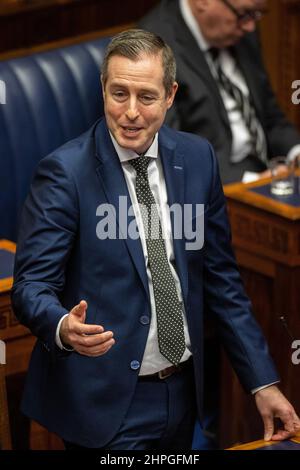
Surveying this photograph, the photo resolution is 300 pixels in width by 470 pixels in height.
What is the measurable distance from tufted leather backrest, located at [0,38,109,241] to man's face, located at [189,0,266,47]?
335 millimetres

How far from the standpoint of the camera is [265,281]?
11.7ft

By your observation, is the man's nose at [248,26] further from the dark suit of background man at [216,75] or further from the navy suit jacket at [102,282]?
the navy suit jacket at [102,282]

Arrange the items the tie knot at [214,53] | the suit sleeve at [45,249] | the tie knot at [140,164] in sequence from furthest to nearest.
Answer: the tie knot at [214,53] < the tie knot at [140,164] < the suit sleeve at [45,249]

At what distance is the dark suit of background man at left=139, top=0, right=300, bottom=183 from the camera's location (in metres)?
3.87

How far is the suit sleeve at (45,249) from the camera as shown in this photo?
7.83 feet

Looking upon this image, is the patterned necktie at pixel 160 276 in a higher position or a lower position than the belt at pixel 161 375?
higher

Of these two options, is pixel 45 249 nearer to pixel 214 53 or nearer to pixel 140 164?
pixel 140 164

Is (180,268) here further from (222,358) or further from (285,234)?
(222,358)

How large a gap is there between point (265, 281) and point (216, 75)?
804 millimetres

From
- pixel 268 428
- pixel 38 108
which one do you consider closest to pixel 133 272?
pixel 268 428

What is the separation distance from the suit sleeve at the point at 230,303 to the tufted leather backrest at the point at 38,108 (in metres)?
1.20

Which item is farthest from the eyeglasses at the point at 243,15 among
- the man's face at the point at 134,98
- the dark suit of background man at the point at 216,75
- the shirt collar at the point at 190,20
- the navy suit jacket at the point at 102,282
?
the man's face at the point at 134,98

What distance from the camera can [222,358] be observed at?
3684 millimetres

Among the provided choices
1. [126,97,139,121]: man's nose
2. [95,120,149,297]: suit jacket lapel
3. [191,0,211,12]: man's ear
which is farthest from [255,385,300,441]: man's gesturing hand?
[191,0,211,12]: man's ear
